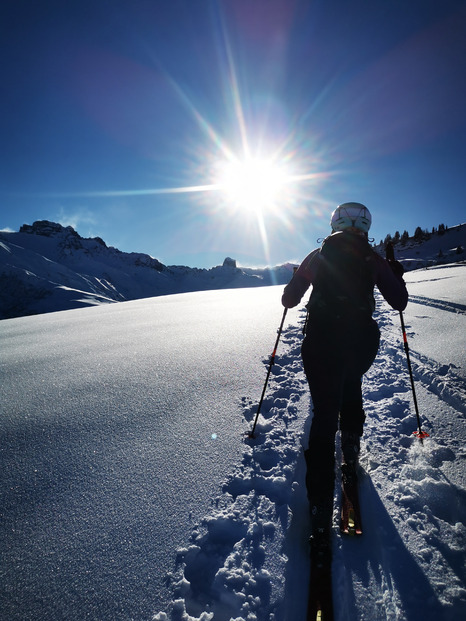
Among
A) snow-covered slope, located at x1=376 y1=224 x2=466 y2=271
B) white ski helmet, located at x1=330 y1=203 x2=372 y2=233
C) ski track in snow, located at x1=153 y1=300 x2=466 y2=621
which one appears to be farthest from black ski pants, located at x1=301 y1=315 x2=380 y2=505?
snow-covered slope, located at x1=376 y1=224 x2=466 y2=271

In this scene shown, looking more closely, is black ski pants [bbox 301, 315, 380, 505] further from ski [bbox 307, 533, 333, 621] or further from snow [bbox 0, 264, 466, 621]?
snow [bbox 0, 264, 466, 621]

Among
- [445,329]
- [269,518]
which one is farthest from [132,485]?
[445,329]

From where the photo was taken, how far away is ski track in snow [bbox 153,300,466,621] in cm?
176

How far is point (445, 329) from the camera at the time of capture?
651 centimetres

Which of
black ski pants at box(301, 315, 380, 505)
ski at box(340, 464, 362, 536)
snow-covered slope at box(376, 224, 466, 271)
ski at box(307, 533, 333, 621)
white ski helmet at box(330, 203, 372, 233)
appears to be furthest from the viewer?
snow-covered slope at box(376, 224, 466, 271)

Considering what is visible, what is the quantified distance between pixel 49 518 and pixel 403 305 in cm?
390

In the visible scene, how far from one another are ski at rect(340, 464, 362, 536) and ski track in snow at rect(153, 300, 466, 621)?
74mm

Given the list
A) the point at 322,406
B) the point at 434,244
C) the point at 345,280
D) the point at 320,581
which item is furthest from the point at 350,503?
the point at 434,244

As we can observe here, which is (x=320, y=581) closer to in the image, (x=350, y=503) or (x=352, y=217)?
(x=350, y=503)

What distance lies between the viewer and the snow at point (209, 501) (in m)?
1.78

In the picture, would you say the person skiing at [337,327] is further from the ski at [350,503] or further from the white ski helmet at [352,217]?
the white ski helmet at [352,217]

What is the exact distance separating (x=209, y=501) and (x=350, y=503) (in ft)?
4.34

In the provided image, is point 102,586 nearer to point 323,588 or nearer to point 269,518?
point 269,518

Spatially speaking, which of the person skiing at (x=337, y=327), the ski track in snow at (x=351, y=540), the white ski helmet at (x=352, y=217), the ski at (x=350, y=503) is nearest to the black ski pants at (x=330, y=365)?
the person skiing at (x=337, y=327)
